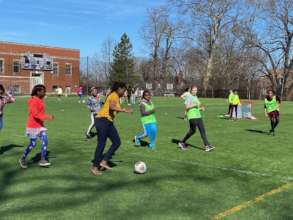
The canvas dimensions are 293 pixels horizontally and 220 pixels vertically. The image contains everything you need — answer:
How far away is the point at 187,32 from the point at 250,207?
63894 millimetres

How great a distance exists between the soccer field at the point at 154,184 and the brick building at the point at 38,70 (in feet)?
Result: 172

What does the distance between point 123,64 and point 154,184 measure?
68941mm

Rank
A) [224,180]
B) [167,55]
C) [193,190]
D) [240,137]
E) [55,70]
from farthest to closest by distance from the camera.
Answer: [167,55] → [55,70] → [240,137] → [224,180] → [193,190]

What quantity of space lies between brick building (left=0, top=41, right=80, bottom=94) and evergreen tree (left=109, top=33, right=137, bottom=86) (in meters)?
7.20

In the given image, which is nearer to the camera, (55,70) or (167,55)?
(55,70)

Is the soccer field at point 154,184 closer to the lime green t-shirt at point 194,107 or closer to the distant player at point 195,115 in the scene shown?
the distant player at point 195,115

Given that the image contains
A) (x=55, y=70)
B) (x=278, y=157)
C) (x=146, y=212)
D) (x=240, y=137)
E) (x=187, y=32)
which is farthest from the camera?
(x=55, y=70)

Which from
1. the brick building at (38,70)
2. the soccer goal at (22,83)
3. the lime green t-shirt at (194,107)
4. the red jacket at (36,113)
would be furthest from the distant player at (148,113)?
the brick building at (38,70)

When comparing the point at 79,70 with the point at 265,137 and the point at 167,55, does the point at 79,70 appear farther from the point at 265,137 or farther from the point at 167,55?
the point at 265,137

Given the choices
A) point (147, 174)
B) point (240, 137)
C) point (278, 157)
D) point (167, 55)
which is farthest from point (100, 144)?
point (167, 55)

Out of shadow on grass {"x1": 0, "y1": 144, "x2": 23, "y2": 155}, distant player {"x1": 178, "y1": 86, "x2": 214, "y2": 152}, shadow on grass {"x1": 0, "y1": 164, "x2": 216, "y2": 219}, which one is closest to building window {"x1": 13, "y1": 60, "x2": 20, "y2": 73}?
shadow on grass {"x1": 0, "y1": 144, "x2": 23, "y2": 155}

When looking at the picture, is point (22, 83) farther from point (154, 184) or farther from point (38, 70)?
point (154, 184)

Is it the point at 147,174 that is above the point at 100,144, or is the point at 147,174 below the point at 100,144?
below

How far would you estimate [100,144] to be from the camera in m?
7.81
